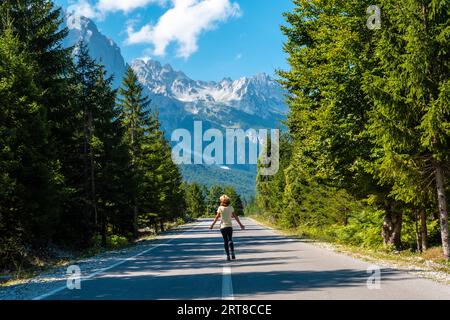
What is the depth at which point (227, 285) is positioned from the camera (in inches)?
397

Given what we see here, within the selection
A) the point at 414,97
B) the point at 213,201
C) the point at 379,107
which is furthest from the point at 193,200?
the point at 414,97

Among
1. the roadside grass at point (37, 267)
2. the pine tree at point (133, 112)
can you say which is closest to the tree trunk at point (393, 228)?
the roadside grass at point (37, 267)

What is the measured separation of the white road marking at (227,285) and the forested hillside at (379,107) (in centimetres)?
643

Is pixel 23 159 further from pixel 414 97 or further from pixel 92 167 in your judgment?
pixel 414 97

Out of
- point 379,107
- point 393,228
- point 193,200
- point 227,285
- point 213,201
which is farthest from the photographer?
point 213,201

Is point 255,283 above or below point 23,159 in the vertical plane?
below

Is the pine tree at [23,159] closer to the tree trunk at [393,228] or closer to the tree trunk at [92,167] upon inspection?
the tree trunk at [92,167]

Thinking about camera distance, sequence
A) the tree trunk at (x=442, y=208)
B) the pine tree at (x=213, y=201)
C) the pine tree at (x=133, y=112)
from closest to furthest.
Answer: the tree trunk at (x=442, y=208) → the pine tree at (x=133, y=112) → the pine tree at (x=213, y=201)

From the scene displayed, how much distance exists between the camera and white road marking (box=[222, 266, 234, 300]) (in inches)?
339

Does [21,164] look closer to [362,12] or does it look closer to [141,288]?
[141,288]

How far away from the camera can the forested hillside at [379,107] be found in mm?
14780

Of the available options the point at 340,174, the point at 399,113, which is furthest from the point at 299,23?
the point at 399,113

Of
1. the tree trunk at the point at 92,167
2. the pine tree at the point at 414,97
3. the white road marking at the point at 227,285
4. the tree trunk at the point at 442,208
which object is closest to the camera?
the white road marking at the point at 227,285

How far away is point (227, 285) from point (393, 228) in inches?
568
